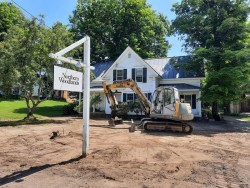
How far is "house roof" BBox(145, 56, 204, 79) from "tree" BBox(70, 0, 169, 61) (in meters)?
11.4

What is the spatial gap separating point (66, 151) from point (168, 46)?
42.6 meters

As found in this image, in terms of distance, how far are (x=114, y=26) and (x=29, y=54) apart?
80.8ft

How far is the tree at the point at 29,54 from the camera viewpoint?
20.2m

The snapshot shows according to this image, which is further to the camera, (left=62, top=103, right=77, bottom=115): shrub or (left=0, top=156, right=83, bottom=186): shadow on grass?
(left=62, top=103, right=77, bottom=115): shrub

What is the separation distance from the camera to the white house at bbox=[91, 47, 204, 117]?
2645 centimetres

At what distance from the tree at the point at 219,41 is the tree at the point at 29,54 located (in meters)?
12.4

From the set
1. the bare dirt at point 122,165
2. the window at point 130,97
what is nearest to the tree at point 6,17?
the window at point 130,97

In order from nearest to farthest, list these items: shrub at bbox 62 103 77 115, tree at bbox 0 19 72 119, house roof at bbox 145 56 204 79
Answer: tree at bbox 0 19 72 119 → house roof at bbox 145 56 204 79 → shrub at bbox 62 103 77 115

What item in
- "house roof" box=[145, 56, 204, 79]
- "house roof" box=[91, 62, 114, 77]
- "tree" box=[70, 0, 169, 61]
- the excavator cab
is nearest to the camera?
the excavator cab

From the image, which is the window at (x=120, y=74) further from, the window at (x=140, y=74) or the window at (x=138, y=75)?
the window at (x=138, y=75)

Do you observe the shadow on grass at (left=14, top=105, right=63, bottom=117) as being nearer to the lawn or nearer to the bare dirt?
the lawn

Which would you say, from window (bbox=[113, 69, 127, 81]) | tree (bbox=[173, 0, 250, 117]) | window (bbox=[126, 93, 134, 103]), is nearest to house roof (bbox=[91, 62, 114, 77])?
window (bbox=[113, 69, 127, 81])

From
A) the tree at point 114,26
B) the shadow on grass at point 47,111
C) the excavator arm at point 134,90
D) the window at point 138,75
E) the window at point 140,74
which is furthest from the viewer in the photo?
the tree at point 114,26

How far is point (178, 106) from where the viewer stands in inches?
602
